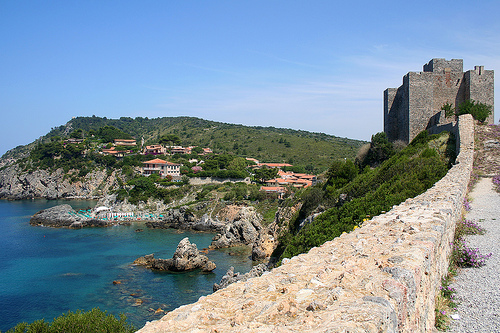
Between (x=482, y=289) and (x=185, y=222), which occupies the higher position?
(x=482, y=289)

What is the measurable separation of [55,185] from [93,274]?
192ft

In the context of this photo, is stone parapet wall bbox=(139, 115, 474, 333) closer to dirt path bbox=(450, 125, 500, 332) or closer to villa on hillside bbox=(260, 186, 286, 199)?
dirt path bbox=(450, 125, 500, 332)

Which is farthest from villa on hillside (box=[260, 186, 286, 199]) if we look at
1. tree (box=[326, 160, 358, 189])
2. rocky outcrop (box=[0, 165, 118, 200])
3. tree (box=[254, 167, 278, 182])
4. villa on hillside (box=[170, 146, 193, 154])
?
villa on hillside (box=[170, 146, 193, 154])

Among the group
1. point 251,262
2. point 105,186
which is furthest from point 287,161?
point 251,262

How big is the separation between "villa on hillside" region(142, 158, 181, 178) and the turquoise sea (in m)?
26.0

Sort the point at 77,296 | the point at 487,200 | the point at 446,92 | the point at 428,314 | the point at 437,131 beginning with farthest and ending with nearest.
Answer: the point at 77,296
the point at 446,92
the point at 437,131
the point at 487,200
the point at 428,314

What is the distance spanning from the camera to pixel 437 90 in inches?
775

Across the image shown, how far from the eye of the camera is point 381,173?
15.6 m

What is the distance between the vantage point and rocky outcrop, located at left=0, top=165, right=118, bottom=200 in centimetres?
7425

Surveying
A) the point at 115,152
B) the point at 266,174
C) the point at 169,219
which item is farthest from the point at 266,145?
the point at 169,219

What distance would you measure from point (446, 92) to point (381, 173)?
25.6ft

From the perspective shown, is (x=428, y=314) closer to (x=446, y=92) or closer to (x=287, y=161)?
(x=446, y=92)

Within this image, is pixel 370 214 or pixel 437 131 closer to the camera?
pixel 370 214

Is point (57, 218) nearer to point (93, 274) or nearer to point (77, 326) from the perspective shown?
point (93, 274)
